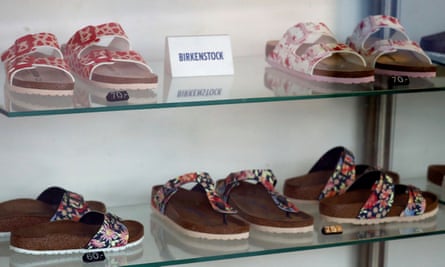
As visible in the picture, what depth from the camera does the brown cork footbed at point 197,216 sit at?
148 centimetres

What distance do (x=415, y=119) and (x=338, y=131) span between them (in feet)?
0.55

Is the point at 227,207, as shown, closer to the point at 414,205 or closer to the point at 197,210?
the point at 197,210

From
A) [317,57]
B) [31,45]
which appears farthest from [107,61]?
[317,57]

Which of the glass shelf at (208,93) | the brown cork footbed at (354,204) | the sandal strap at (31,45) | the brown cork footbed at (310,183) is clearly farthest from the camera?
the brown cork footbed at (310,183)

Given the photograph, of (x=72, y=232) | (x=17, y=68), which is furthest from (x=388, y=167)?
(x=17, y=68)

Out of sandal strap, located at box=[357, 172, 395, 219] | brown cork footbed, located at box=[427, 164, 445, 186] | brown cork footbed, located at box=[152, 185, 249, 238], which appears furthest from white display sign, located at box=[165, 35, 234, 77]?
brown cork footbed, located at box=[427, 164, 445, 186]

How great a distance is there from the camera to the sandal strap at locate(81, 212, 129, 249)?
1410 millimetres

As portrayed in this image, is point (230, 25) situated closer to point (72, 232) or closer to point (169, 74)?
point (169, 74)

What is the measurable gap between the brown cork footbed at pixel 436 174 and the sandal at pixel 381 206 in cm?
13

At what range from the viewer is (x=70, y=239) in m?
1.42

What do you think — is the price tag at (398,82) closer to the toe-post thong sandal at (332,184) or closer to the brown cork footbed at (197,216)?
the toe-post thong sandal at (332,184)

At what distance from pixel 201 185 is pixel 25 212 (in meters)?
0.31

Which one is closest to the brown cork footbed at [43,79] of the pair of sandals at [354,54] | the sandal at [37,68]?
the sandal at [37,68]

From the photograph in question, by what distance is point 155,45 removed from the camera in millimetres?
1697
